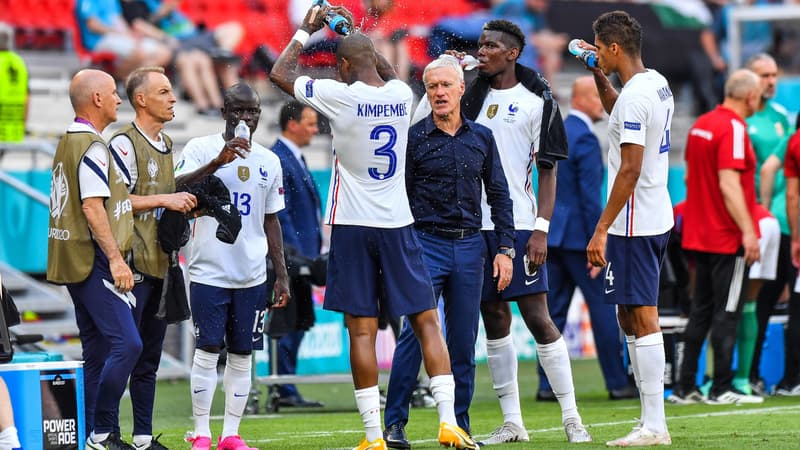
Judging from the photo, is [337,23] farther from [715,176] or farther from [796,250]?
[796,250]

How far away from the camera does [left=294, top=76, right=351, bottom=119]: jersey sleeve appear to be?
7.14m

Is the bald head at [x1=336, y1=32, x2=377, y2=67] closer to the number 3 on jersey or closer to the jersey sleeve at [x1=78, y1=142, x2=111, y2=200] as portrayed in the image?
the number 3 on jersey

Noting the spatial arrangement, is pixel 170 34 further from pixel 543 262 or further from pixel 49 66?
pixel 543 262

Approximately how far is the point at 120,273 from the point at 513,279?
7.28ft

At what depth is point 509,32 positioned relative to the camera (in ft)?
27.7

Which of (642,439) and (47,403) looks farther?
(642,439)

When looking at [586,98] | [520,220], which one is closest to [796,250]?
[586,98]

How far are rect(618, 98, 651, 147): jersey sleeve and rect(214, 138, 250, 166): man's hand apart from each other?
2.03 m

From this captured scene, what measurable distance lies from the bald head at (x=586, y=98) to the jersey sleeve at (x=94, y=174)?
5.14 m

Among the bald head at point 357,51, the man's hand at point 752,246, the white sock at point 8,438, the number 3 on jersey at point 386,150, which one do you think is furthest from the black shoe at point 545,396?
the white sock at point 8,438

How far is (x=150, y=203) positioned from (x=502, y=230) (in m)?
1.91

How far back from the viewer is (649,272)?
780 centimetres

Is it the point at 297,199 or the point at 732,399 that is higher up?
the point at 297,199

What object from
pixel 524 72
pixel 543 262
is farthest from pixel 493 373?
pixel 524 72
